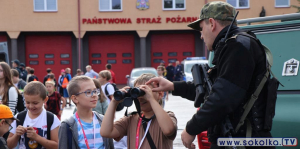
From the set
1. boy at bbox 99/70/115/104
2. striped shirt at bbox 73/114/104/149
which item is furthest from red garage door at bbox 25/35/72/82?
striped shirt at bbox 73/114/104/149

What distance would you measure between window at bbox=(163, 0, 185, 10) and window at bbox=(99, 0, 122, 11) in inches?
137

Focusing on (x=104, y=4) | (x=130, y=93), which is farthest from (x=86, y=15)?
(x=130, y=93)

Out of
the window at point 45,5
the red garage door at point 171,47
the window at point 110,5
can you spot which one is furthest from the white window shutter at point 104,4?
the red garage door at point 171,47

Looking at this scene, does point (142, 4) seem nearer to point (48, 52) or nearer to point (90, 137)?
point (48, 52)

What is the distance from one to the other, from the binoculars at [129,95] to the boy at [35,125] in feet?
4.68

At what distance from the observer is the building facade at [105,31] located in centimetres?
3036

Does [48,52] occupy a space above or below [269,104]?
above

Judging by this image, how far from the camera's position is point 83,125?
4.00 m

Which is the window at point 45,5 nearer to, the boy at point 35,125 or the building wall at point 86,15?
the building wall at point 86,15

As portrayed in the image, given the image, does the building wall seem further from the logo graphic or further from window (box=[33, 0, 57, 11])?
window (box=[33, 0, 57, 11])

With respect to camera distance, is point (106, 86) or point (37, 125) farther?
point (106, 86)

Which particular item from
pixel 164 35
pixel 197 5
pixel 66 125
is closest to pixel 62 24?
pixel 164 35

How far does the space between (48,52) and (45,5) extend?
362 cm

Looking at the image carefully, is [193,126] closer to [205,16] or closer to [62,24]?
[205,16]
